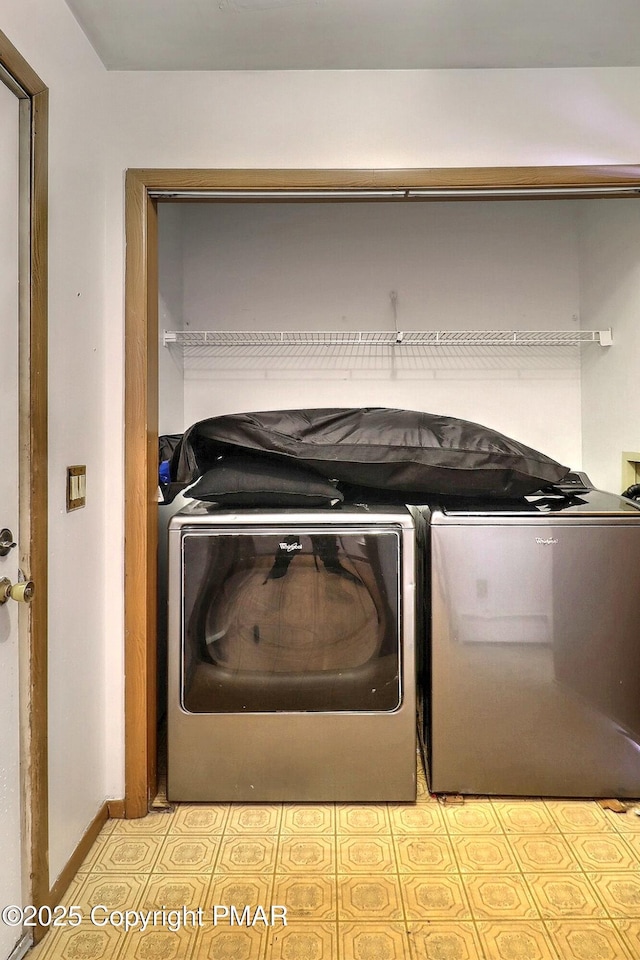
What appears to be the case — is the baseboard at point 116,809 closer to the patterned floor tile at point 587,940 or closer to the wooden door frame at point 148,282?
the wooden door frame at point 148,282

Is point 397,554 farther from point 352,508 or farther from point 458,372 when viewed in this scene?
point 458,372

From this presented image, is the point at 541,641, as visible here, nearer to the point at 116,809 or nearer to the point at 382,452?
the point at 382,452

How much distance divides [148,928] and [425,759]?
1.01 meters

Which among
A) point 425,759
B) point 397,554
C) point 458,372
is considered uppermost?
point 458,372

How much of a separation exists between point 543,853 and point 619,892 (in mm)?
208

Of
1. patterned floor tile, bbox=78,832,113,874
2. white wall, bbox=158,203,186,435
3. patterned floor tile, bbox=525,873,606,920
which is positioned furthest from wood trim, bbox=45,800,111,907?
white wall, bbox=158,203,186,435

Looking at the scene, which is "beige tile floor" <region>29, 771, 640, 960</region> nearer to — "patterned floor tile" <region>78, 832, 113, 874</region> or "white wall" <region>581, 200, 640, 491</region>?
"patterned floor tile" <region>78, 832, 113, 874</region>

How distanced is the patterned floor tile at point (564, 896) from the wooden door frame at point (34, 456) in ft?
4.19

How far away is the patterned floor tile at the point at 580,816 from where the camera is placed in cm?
183

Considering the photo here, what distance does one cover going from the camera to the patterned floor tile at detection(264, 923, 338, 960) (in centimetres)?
139

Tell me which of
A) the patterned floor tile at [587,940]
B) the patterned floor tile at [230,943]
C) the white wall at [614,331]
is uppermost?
the white wall at [614,331]

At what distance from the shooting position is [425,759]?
2068mm

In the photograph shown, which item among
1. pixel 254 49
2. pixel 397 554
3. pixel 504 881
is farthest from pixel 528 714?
pixel 254 49

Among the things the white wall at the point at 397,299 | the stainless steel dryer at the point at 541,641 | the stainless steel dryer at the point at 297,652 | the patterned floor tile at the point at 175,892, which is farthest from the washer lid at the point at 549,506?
the patterned floor tile at the point at 175,892
